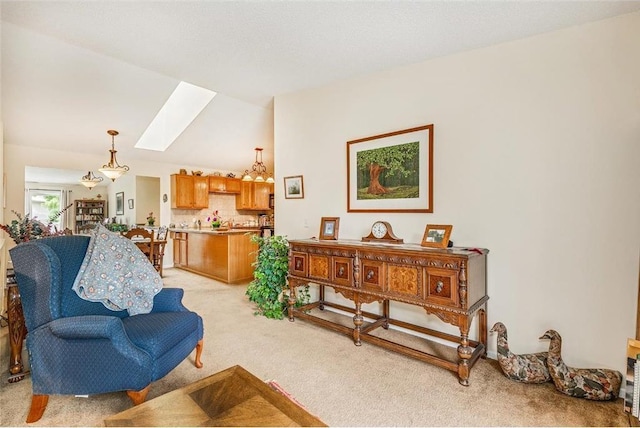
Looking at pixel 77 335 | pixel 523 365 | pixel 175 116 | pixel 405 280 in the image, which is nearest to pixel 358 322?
pixel 405 280

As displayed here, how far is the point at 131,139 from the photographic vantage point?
17.8 feet

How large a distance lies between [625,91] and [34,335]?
401cm

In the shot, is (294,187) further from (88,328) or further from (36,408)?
(36,408)

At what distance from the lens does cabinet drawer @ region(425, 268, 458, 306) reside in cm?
223

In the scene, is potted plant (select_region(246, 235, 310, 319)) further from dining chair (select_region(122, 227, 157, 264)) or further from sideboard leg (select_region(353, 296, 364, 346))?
dining chair (select_region(122, 227, 157, 264))

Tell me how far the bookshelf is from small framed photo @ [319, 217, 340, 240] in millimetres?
Answer: 8436

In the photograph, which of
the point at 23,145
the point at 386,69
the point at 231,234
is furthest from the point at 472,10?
the point at 23,145

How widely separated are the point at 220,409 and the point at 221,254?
430cm

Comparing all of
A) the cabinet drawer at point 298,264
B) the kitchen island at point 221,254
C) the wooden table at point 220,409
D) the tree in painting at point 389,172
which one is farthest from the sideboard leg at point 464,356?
the kitchen island at point 221,254

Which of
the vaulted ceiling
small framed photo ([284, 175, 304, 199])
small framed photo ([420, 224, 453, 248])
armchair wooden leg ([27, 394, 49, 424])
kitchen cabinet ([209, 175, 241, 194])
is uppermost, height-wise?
the vaulted ceiling

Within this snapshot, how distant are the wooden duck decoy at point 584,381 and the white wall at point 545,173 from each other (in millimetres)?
168

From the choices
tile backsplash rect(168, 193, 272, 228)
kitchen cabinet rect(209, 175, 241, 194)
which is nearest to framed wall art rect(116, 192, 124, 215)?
tile backsplash rect(168, 193, 272, 228)

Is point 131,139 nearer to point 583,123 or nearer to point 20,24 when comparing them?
point 20,24

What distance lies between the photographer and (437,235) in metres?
2.62
